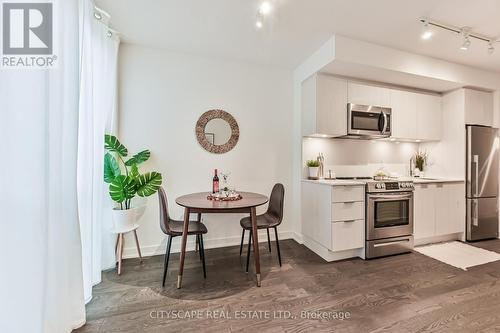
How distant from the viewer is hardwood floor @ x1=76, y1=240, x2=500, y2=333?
163cm

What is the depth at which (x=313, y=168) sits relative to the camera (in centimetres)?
318

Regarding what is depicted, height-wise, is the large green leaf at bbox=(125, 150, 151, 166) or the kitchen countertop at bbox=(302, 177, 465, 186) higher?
the large green leaf at bbox=(125, 150, 151, 166)

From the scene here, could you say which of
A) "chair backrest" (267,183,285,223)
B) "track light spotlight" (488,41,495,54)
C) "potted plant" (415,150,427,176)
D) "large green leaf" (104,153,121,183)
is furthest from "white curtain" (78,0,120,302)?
"potted plant" (415,150,427,176)

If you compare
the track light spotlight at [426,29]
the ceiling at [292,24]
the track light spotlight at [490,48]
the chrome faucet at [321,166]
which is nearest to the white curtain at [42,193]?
the ceiling at [292,24]

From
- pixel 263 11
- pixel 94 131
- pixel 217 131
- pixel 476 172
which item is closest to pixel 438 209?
pixel 476 172

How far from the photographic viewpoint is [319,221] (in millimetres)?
2871

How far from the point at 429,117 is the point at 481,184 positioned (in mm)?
1290

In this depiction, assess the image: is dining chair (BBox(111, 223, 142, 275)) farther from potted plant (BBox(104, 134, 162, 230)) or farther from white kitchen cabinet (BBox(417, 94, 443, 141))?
white kitchen cabinet (BBox(417, 94, 443, 141))

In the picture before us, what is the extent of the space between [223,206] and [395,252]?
2441mm

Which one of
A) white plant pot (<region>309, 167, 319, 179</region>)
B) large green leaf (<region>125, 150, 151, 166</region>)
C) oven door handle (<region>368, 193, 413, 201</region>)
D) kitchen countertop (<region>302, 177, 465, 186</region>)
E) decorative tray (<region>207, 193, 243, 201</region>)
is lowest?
oven door handle (<region>368, 193, 413, 201</region>)

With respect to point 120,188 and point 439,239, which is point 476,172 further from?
point 120,188

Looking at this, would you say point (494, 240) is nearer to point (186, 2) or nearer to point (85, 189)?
point (186, 2)

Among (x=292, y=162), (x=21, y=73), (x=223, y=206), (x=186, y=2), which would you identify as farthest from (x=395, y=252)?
(x=21, y=73)

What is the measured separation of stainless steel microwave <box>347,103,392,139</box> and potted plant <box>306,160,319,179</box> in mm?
613
